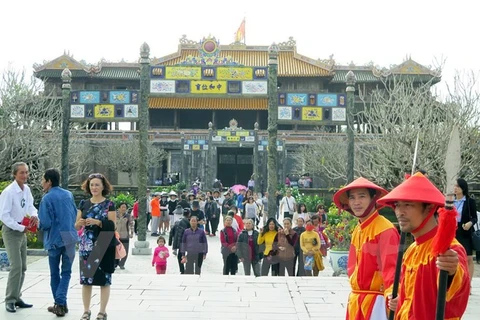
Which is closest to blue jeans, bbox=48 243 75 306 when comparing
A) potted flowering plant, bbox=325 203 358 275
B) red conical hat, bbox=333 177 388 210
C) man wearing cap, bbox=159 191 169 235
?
red conical hat, bbox=333 177 388 210

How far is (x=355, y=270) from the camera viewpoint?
3740 mm

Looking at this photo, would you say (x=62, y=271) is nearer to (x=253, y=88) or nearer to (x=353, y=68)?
(x=253, y=88)

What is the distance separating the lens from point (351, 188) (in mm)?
3904

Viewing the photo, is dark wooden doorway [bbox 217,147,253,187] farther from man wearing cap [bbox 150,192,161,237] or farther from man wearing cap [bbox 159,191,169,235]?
man wearing cap [bbox 150,192,161,237]

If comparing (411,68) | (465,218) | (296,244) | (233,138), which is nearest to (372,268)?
(465,218)

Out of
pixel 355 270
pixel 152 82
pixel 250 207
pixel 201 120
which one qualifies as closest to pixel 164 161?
pixel 201 120

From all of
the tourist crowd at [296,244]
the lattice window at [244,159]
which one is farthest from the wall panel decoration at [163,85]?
the lattice window at [244,159]

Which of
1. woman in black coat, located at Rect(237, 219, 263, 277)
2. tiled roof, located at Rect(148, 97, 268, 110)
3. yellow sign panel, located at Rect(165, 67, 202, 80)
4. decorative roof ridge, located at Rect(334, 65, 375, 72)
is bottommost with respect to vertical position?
woman in black coat, located at Rect(237, 219, 263, 277)

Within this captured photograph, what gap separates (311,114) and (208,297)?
6.27 meters

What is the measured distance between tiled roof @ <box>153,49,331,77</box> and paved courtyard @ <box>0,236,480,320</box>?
29.0 meters

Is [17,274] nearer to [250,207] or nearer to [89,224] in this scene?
[89,224]

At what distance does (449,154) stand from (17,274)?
14.6 ft

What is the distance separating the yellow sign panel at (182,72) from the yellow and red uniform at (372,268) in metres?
8.41

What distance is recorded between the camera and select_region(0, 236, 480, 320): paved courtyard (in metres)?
5.66
